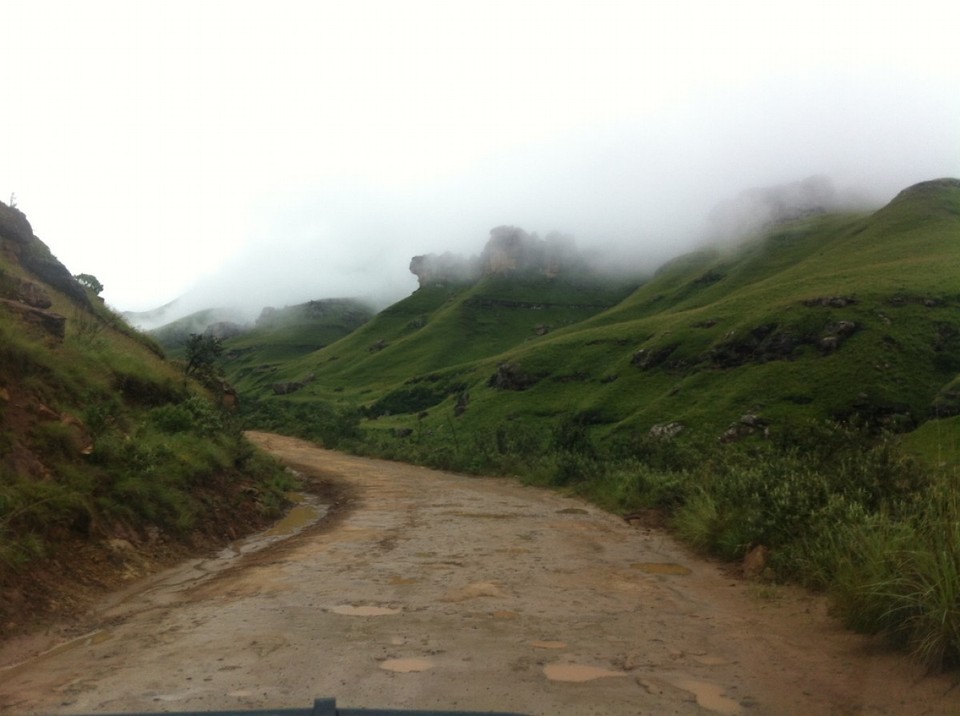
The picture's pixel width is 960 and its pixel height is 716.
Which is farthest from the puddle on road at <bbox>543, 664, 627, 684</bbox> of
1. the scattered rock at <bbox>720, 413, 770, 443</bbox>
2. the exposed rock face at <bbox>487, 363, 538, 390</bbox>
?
the exposed rock face at <bbox>487, 363, 538, 390</bbox>

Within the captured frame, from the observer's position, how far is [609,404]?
7188 cm

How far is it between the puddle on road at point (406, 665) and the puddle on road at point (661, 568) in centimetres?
624

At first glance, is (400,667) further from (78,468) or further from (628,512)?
(628,512)

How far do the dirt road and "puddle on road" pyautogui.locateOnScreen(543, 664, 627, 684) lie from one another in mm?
27

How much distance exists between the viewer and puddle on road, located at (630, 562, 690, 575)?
40.0 ft

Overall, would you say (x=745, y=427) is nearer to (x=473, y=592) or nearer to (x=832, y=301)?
(x=832, y=301)

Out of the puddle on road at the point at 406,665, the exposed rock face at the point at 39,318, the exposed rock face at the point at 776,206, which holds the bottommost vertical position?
the puddle on road at the point at 406,665

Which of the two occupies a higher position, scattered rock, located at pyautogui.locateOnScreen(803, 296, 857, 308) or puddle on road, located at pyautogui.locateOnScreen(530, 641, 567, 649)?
puddle on road, located at pyautogui.locateOnScreen(530, 641, 567, 649)

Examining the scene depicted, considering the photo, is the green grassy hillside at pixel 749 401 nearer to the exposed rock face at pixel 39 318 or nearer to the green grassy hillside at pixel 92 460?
the green grassy hillside at pixel 92 460

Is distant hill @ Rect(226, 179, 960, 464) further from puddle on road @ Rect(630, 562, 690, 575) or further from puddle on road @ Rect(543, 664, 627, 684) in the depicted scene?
puddle on road @ Rect(543, 664, 627, 684)

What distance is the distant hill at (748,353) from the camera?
6019 cm

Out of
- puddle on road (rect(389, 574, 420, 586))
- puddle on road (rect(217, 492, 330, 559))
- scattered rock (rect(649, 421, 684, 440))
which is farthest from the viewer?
scattered rock (rect(649, 421, 684, 440))

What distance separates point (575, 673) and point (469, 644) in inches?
52.8

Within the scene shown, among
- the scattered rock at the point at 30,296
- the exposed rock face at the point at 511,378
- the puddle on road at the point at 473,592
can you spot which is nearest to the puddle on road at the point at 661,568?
the puddle on road at the point at 473,592
